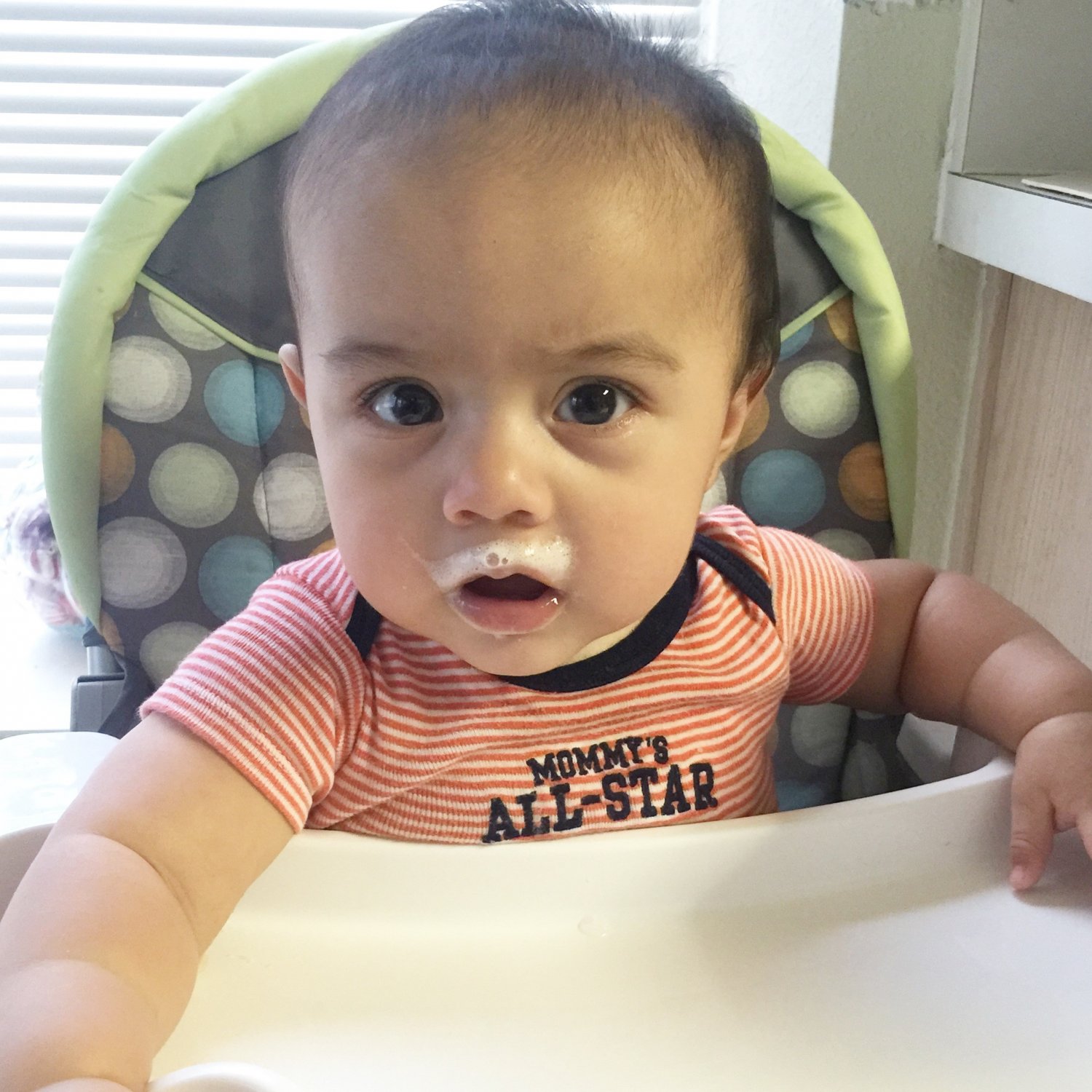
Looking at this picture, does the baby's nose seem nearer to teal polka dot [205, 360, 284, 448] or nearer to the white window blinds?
teal polka dot [205, 360, 284, 448]

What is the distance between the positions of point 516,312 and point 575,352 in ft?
0.11

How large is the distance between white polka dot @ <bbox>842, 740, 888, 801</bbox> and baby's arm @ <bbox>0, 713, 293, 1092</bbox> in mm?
453

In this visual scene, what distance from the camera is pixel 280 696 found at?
0.66 metres

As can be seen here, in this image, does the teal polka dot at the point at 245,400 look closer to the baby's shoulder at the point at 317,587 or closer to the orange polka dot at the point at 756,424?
the baby's shoulder at the point at 317,587

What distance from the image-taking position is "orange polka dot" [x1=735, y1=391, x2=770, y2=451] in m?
0.86

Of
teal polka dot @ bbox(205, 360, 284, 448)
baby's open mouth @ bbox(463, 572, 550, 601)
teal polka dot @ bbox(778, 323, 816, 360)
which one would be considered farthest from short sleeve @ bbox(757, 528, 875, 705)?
teal polka dot @ bbox(205, 360, 284, 448)

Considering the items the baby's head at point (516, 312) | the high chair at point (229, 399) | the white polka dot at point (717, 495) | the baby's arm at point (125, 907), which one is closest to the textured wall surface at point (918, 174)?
the high chair at point (229, 399)

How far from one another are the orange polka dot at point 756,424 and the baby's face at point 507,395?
0.73ft

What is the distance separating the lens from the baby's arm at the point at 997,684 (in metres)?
0.65

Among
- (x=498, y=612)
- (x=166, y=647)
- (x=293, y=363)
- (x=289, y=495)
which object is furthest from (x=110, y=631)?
(x=498, y=612)

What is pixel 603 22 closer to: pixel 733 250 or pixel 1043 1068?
pixel 733 250

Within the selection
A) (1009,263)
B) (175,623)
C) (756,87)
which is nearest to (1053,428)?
(1009,263)

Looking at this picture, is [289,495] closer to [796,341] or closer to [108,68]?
[796,341]

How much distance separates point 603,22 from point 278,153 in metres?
0.25
